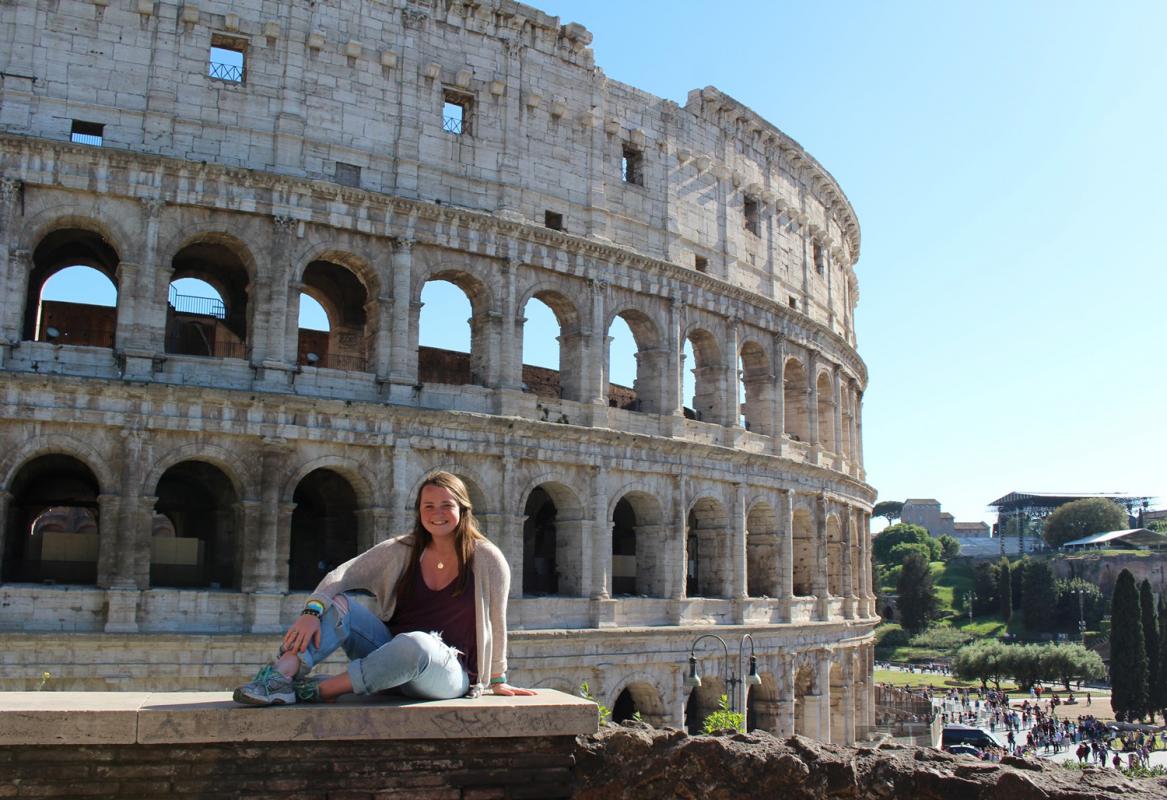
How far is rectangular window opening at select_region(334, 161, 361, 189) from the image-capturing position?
20.3 meters

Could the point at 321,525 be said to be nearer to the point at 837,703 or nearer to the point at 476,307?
the point at 476,307

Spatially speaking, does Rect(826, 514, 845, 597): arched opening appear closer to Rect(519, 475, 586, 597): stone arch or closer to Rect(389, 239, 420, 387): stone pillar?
Rect(519, 475, 586, 597): stone arch

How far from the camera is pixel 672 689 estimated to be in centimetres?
2275

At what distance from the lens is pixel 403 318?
20.5 metres

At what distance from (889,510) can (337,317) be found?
138926 millimetres

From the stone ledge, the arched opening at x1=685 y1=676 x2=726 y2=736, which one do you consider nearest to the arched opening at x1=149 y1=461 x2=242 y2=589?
the arched opening at x1=685 y1=676 x2=726 y2=736

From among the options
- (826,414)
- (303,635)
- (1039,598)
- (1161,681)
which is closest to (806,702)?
(826,414)

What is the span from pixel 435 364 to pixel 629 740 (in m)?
18.2

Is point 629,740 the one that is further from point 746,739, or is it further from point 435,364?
point 435,364

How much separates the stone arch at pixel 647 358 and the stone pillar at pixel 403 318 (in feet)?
17.5

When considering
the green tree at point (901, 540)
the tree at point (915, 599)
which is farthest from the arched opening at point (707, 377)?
the green tree at point (901, 540)

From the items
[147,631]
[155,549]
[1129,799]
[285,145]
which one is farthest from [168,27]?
[1129,799]

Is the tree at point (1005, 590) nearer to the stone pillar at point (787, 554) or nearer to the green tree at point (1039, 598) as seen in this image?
the green tree at point (1039, 598)

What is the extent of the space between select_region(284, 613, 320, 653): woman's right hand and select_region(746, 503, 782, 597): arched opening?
71.5 ft
